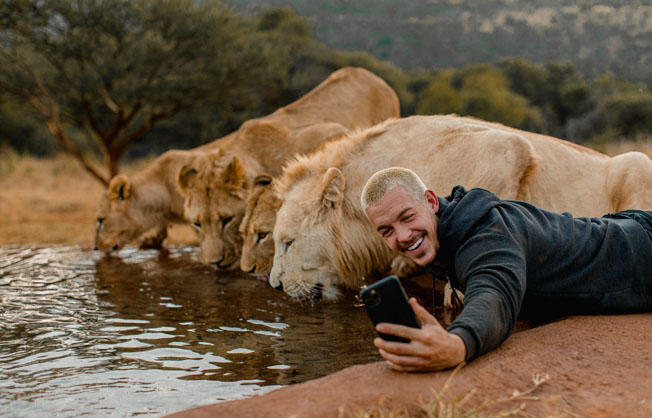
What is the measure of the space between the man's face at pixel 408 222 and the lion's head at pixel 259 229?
3.39 meters

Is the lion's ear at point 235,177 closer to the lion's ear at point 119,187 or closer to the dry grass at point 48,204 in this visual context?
the lion's ear at point 119,187

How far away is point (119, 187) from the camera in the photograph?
32.4ft

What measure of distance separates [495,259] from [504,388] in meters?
0.67

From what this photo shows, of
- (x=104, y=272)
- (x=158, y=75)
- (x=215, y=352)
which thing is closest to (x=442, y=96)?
(x=158, y=75)

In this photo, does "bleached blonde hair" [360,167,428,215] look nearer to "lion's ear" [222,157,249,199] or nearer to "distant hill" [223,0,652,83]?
"lion's ear" [222,157,249,199]

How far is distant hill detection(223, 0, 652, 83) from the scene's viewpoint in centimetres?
3823

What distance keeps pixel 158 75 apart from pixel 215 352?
16402mm

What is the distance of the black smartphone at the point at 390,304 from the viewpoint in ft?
9.26

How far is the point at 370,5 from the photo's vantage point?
48.8 meters

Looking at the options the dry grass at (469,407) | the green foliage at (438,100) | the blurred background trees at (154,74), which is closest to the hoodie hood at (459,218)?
the dry grass at (469,407)

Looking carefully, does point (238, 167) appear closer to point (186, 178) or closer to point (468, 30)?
point (186, 178)

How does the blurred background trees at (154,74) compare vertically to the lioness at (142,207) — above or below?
above

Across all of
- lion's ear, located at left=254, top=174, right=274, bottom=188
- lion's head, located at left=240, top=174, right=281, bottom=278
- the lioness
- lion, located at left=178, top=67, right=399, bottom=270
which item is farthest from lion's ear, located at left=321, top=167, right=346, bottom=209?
the lioness

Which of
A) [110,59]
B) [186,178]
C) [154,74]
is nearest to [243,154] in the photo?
[186,178]
